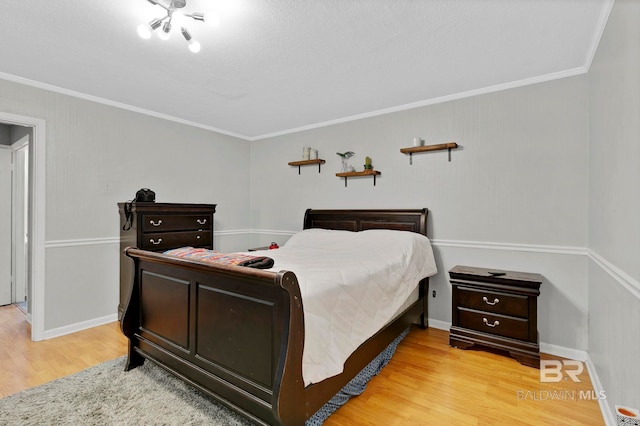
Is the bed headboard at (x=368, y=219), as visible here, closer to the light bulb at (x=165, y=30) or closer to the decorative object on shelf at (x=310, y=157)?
the decorative object on shelf at (x=310, y=157)

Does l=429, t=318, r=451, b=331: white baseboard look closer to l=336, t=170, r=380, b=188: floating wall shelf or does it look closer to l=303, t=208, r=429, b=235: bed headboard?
l=303, t=208, r=429, b=235: bed headboard

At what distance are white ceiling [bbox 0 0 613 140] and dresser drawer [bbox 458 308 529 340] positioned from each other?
2.12m

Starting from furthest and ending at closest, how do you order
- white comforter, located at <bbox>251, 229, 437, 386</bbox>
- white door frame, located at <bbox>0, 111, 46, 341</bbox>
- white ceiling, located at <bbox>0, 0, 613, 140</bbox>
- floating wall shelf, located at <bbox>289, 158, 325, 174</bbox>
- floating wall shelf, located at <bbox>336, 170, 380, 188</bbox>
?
floating wall shelf, located at <bbox>289, 158, 325, 174</bbox>
floating wall shelf, located at <bbox>336, 170, 380, 188</bbox>
white door frame, located at <bbox>0, 111, 46, 341</bbox>
white ceiling, located at <bbox>0, 0, 613, 140</bbox>
white comforter, located at <bbox>251, 229, 437, 386</bbox>

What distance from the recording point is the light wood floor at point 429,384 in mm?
1914

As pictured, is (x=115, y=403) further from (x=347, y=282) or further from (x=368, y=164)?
(x=368, y=164)

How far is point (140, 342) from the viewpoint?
239 cm

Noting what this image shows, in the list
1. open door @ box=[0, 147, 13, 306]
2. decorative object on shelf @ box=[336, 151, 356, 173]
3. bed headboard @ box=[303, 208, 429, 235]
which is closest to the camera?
bed headboard @ box=[303, 208, 429, 235]

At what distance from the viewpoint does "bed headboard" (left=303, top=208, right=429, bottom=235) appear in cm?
342

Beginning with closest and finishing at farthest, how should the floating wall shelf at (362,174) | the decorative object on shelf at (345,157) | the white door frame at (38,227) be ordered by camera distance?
the white door frame at (38,227) → the floating wall shelf at (362,174) → the decorative object on shelf at (345,157)

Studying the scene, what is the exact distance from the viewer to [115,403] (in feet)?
6.62

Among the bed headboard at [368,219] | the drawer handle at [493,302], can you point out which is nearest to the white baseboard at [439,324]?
the drawer handle at [493,302]

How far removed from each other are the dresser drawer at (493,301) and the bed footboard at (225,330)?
1898mm

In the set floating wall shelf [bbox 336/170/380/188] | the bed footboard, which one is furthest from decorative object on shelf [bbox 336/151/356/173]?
the bed footboard

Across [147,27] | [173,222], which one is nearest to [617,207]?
[147,27]
